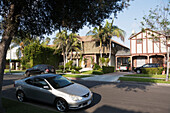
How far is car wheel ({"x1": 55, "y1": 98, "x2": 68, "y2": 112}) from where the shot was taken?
550cm

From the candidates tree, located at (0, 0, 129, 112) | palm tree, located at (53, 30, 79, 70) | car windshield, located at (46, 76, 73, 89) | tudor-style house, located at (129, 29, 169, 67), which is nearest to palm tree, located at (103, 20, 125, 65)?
tudor-style house, located at (129, 29, 169, 67)

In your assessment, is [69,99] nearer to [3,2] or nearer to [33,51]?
[3,2]

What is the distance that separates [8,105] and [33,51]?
23.1 m

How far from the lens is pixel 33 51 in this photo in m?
27.8

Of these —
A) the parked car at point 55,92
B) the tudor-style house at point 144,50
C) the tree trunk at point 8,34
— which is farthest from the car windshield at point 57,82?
the tudor-style house at point 144,50

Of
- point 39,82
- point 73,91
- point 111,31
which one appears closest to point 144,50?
point 111,31

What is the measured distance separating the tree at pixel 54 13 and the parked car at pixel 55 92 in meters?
2.54

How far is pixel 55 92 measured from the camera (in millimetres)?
5836

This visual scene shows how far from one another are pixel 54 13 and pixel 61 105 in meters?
4.71

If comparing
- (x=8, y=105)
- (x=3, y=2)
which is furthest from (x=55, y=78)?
(x=3, y=2)

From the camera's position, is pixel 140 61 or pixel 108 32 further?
pixel 140 61

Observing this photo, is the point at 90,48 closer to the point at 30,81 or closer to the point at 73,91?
the point at 30,81

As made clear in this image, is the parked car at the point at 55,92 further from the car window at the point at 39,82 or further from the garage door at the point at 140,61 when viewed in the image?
the garage door at the point at 140,61

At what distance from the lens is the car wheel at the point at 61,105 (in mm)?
5503
